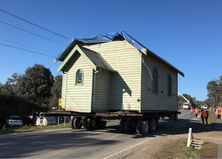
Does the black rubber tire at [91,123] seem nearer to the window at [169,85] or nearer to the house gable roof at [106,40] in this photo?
the house gable roof at [106,40]

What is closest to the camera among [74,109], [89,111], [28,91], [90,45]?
[89,111]

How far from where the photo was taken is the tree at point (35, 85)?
135 feet

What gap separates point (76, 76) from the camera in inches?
497

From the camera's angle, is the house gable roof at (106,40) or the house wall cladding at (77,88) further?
the house gable roof at (106,40)

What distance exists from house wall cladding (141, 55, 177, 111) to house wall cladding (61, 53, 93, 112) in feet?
11.5

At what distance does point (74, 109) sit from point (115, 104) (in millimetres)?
2696

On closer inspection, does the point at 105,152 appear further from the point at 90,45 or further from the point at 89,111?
the point at 90,45

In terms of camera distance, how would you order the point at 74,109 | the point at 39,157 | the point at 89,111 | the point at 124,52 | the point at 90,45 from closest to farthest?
the point at 39,157 → the point at 89,111 → the point at 74,109 → the point at 124,52 → the point at 90,45

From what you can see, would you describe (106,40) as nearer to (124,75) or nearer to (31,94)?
(124,75)

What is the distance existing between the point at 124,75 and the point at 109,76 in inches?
41.2

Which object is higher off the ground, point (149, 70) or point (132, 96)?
point (149, 70)

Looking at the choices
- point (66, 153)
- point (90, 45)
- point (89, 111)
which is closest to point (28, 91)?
point (90, 45)

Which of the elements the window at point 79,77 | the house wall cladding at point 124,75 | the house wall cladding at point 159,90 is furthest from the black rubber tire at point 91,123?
the house wall cladding at point 159,90

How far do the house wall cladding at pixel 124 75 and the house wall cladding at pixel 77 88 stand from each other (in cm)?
209
